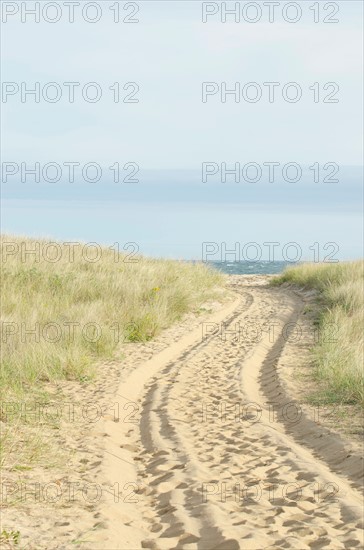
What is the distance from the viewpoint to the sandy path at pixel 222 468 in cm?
440

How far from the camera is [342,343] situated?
10.8 m

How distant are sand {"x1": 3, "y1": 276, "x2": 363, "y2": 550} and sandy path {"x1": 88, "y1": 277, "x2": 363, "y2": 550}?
0.01 meters

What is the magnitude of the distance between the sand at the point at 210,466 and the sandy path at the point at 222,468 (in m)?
0.01

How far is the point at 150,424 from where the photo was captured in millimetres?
7258

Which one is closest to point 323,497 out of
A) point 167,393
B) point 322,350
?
point 167,393

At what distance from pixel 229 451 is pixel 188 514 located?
62.7 inches

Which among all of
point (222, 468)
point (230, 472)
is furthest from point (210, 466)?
point (230, 472)

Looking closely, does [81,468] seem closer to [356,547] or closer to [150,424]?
[150,424]

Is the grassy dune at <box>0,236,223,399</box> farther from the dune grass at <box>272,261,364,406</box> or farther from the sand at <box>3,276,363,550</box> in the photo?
the dune grass at <box>272,261,364,406</box>

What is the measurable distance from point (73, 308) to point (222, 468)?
280 inches

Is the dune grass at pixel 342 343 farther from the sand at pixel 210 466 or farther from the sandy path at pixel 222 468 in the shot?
the sandy path at pixel 222 468

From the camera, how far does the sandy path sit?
440 cm

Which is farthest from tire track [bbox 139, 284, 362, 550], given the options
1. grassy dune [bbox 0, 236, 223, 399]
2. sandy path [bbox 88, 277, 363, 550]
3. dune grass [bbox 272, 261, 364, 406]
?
grassy dune [bbox 0, 236, 223, 399]

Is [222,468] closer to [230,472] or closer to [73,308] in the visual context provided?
[230,472]
